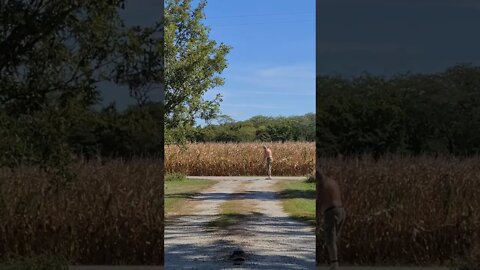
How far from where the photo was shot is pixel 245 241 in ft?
28.4

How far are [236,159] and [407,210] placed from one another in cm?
948

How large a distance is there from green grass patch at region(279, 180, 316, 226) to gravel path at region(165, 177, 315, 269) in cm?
13

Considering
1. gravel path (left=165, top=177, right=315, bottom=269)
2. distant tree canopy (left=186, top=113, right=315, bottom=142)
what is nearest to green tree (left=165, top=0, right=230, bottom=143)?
distant tree canopy (left=186, top=113, right=315, bottom=142)

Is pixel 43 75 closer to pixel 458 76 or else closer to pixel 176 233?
pixel 176 233

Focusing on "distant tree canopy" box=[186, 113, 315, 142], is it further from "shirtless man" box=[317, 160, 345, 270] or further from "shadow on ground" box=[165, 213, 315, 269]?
"shirtless man" box=[317, 160, 345, 270]

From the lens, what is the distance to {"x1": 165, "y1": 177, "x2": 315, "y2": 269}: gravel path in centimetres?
784

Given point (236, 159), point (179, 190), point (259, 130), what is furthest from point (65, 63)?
point (236, 159)

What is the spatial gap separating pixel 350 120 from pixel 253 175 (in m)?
9.01

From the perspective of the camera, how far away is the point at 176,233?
905 centimetres

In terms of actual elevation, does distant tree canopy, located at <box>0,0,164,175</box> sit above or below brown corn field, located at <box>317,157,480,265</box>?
above

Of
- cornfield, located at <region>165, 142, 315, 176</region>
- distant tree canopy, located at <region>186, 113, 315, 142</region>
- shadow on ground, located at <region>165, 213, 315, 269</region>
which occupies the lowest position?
shadow on ground, located at <region>165, 213, 315, 269</region>

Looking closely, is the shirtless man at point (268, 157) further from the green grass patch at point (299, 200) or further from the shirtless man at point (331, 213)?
the shirtless man at point (331, 213)

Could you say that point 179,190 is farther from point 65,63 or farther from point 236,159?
point 65,63

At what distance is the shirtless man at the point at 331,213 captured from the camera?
6590 millimetres
